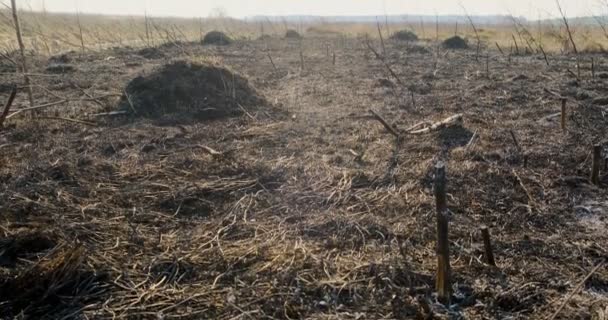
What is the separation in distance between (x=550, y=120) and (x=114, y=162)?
5354 millimetres

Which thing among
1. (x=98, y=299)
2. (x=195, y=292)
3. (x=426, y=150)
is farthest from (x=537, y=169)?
(x=98, y=299)

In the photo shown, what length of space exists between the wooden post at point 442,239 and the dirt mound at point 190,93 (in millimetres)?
5124

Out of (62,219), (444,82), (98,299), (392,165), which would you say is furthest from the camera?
(444,82)

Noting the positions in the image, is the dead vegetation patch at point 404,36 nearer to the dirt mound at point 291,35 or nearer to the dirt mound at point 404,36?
the dirt mound at point 404,36

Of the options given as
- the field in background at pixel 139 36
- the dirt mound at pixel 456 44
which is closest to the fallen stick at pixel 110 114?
the field in background at pixel 139 36

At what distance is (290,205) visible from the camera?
161 inches

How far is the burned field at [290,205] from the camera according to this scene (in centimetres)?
286

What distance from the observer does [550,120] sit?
6.64 meters

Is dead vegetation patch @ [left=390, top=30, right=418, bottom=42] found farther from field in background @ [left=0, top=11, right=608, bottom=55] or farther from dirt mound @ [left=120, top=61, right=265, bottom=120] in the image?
dirt mound @ [left=120, top=61, right=265, bottom=120]

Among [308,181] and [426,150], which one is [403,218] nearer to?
[308,181]

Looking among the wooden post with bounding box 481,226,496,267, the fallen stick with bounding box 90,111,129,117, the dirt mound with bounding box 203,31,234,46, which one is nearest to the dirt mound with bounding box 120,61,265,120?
the fallen stick with bounding box 90,111,129,117

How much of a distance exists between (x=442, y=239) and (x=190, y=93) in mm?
5892

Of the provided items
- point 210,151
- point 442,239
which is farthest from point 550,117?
point 442,239

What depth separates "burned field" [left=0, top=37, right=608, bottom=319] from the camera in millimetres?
2857
